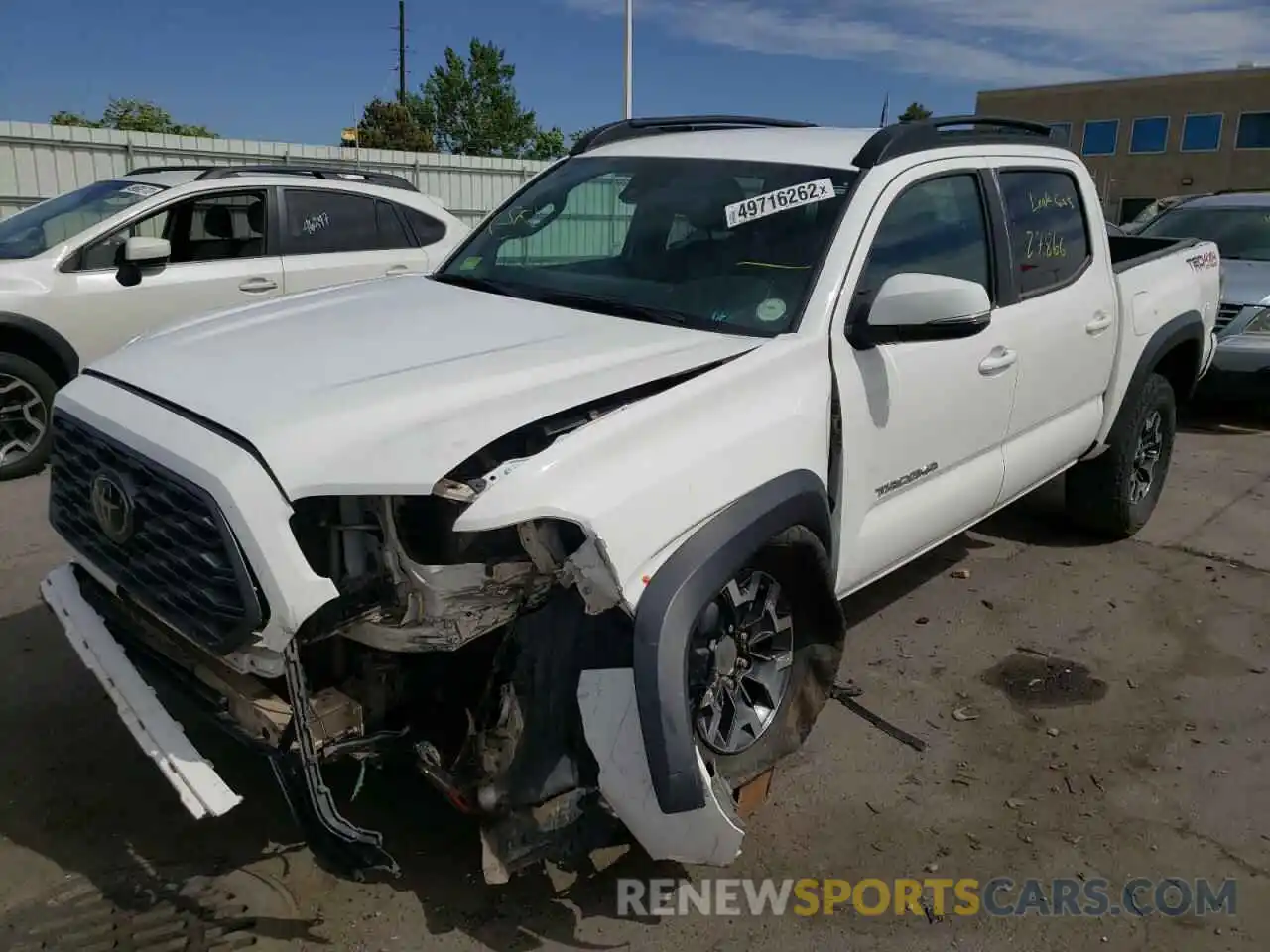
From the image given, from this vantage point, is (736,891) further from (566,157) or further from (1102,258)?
(1102,258)

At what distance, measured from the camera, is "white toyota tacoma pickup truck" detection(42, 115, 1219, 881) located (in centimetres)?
→ 234

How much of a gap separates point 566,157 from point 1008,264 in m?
1.87

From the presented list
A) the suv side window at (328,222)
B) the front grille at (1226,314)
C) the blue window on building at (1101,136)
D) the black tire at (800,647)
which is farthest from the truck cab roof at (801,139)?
the blue window on building at (1101,136)

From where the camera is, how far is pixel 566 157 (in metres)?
4.43

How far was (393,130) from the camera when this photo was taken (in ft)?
160

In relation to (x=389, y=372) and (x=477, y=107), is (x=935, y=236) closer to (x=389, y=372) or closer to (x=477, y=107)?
(x=389, y=372)

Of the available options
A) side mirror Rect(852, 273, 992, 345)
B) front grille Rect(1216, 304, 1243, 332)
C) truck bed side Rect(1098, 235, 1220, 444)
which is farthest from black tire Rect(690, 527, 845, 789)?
front grille Rect(1216, 304, 1243, 332)

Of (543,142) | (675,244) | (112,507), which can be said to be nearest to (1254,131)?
(543,142)

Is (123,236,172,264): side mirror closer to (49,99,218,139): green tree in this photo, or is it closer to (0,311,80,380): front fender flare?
(0,311,80,380): front fender flare

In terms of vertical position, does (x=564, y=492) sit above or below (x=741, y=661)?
above

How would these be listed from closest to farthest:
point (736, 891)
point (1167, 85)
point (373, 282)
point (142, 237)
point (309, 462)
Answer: point (309, 462), point (736, 891), point (373, 282), point (142, 237), point (1167, 85)

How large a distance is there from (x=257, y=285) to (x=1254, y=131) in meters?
43.6

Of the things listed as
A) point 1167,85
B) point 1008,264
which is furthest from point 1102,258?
point 1167,85

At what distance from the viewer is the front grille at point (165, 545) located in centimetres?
228
